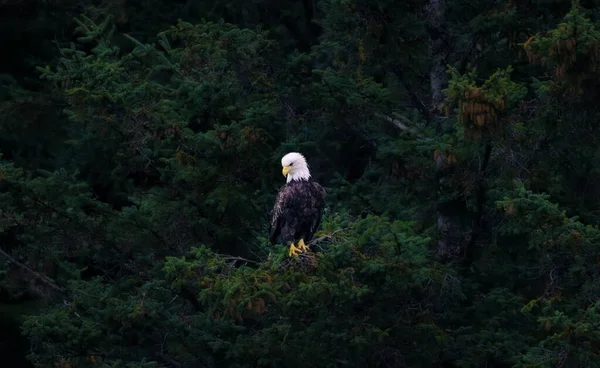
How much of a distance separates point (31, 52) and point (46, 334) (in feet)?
17.7

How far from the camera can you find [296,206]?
42.2ft

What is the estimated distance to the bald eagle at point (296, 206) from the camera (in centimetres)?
1278

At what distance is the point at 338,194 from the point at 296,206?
133 centimetres

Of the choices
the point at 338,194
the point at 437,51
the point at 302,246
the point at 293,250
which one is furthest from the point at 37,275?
the point at 437,51

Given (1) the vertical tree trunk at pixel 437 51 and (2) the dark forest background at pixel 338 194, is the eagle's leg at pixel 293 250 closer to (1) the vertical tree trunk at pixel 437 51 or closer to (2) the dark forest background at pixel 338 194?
(2) the dark forest background at pixel 338 194

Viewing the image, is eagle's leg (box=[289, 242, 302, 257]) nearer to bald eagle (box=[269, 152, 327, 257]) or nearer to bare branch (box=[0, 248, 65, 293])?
bald eagle (box=[269, 152, 327, 257])

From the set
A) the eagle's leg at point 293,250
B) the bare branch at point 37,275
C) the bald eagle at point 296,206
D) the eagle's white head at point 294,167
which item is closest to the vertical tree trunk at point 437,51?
the bald eagle at point 296,206

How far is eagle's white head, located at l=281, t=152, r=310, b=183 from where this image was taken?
12.8 meters

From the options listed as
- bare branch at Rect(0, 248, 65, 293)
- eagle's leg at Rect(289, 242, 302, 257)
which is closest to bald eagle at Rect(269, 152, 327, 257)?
eagle's leg at Rect(289, 242, 302, 257)

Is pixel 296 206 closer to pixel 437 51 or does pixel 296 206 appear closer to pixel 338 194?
pixel 338 194

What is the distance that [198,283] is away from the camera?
1165 cm

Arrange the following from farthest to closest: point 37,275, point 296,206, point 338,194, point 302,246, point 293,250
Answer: point 37,275 < point 338,194 < point 296,206 < point 302,246 < point 293,250

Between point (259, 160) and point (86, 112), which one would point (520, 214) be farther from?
point (86, 112)

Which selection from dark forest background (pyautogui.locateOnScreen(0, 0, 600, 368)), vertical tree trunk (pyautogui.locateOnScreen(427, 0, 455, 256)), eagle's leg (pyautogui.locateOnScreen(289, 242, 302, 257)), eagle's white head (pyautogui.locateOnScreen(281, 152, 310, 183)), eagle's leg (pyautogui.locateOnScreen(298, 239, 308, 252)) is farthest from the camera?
vertical tree trunk (pyautogui.locateOnScreen(427, 0, 455, 256))
